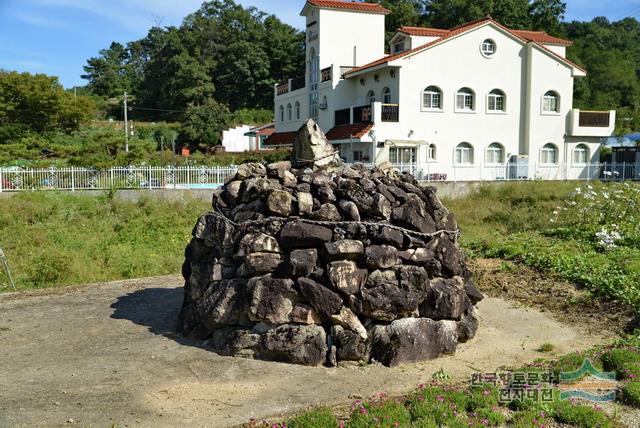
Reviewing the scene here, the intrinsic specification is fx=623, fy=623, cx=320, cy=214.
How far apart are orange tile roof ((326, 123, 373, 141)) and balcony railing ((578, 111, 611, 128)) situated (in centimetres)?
1299

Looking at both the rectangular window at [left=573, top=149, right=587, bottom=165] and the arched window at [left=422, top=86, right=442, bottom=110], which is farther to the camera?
the rectangular window at [left=573, top=149, right=587, bottom=165]

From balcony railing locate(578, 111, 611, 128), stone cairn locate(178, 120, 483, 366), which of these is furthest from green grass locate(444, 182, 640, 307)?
balcony railing locate(578, 111, 611, 128)

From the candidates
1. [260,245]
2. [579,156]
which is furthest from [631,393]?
[579,156]

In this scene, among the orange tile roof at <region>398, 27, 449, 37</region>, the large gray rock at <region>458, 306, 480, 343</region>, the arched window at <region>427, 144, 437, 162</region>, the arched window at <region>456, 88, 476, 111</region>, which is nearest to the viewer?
the large gray rock at <region>458, 306, 480, 343</region>

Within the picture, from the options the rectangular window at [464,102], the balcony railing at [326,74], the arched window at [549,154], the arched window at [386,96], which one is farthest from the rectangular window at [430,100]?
the arched window at [549,154]

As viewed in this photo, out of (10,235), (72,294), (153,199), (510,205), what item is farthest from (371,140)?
(72,294)

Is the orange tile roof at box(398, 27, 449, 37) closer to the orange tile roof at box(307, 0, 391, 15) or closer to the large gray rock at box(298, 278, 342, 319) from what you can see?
the orange tile roof at box(307, 0, 391, 15)

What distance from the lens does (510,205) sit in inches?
901

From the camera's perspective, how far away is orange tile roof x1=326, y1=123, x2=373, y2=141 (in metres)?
29.9

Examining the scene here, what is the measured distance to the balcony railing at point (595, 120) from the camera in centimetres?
3481

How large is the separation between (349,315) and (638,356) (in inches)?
130

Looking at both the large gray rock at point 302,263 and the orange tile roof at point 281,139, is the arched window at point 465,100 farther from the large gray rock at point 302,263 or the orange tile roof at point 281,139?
the large gray rock at point 302,263

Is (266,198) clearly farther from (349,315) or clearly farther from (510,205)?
(510,205)

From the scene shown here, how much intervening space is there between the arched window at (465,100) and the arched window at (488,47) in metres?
2.27
